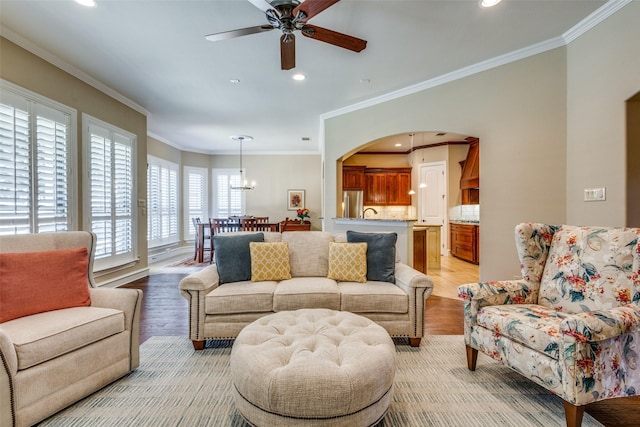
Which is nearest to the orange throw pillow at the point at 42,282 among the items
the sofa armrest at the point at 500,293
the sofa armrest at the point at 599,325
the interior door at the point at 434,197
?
the sofa armrest at the point at 500,293

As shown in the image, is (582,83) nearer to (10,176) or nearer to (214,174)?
(10,176)

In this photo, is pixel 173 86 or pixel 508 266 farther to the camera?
pixel 173 86

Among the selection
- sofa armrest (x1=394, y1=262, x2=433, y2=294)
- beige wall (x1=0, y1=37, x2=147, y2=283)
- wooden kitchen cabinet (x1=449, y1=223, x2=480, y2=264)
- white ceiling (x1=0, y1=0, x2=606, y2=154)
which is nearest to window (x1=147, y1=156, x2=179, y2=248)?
beige wall (x1=0, y1=37, x2=147, y2=283)

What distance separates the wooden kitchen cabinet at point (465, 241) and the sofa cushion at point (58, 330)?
5.84 meters

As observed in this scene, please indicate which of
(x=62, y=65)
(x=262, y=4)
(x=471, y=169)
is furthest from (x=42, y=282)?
(x=471, y=169)

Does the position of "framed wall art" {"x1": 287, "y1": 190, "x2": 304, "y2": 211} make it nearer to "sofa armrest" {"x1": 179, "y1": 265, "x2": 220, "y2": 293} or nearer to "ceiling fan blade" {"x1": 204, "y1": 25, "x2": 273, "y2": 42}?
"sofa armrest" {"x1": 179, "y1": 265, "x2": 220, "y2": 293}

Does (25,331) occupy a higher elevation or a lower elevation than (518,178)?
lower

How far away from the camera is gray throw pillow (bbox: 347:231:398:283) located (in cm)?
280

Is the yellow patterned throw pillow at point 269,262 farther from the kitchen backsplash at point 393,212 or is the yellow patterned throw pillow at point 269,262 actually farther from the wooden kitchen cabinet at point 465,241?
the kitchen backsplash at point 393,212

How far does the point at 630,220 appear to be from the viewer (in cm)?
249

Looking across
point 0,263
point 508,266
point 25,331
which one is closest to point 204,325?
point 25,331

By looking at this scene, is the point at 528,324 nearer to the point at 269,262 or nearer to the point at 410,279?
the point at 410,279

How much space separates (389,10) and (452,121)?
183 centimetres

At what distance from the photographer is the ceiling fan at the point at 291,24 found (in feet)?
6.72
